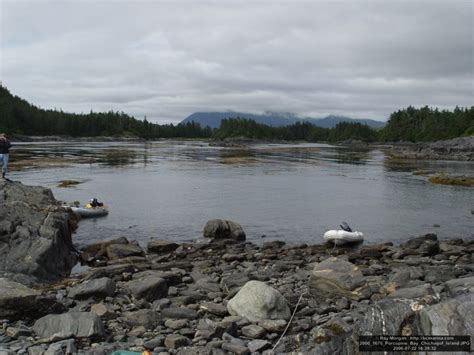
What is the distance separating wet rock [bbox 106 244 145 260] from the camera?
20.7m

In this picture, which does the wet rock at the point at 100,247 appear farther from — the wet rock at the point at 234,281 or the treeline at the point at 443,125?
the treeline at the point at 443,125

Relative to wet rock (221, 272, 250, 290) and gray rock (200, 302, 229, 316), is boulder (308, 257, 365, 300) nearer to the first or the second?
wet rock (221, 272, 250, 290)

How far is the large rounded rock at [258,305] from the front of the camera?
11.9m

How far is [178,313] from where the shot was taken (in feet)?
40.5

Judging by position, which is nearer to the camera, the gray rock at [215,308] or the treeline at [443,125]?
the gray rock at [215,308]

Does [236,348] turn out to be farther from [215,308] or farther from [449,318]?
[449,318]

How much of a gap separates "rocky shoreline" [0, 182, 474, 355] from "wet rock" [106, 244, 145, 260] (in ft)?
0.15

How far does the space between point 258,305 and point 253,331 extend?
1084mm

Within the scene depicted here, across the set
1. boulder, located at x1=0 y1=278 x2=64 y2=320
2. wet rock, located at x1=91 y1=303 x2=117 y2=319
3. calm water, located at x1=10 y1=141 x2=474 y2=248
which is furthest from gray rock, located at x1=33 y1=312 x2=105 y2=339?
calm water, located at x1=10 y1=141 x2=474 y2=248

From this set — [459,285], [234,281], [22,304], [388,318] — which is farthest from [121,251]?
[388,318]

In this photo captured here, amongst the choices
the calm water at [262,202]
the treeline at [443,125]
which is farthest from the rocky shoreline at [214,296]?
A: the treeline at [443,125]

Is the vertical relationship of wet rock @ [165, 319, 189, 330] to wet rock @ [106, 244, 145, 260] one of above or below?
above

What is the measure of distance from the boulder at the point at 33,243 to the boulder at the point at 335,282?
9546 mm

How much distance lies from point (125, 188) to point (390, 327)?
38039 mm
